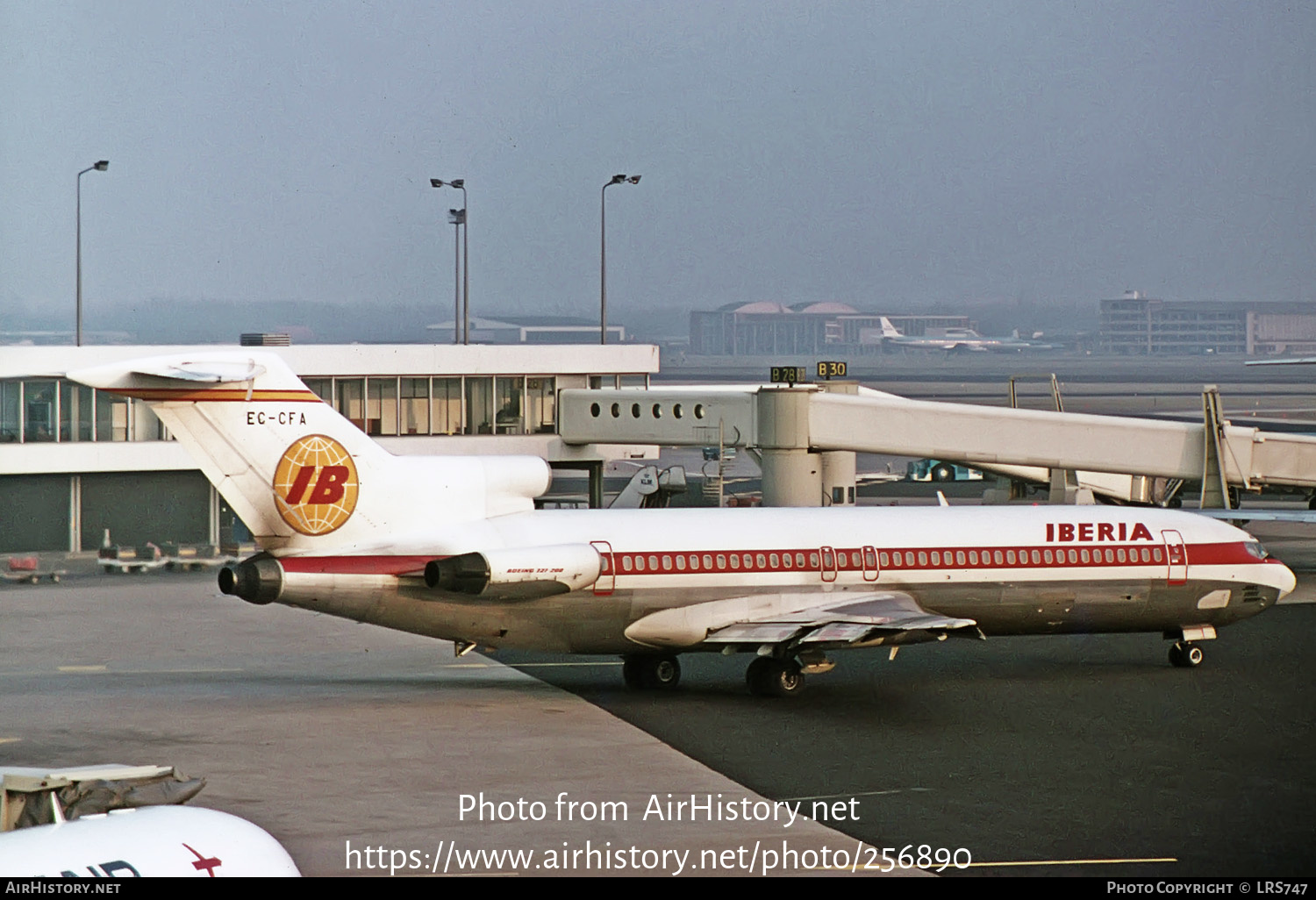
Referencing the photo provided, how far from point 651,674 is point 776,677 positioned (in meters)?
2.51

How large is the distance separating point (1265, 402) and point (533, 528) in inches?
5471

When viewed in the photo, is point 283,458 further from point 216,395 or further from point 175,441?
point 175,441

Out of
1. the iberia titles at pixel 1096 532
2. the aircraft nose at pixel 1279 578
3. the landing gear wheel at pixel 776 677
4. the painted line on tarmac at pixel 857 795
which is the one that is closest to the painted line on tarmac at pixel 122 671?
the landing gear wheel at pixel 776 677

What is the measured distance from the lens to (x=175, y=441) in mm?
52531

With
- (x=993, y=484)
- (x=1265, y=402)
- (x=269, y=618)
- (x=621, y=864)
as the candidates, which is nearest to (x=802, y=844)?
(x=621, y=864)

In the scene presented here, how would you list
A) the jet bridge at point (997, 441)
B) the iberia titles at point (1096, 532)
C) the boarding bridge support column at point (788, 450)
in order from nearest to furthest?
the iberia titles at point (1096, 532)
the jet bridge at point (997, 441)
the boarding bridge support column at point (788, 450)

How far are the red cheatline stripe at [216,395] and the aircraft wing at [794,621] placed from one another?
7.07 m

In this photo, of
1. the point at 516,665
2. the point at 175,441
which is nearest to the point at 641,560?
the point at 516,665

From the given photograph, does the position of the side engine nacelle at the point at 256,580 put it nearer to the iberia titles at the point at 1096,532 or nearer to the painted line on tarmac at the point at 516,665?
the painted line on tarmac at the point at 516,665

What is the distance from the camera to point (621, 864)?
19375 millimetres

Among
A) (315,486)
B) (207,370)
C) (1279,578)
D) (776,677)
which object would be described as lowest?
(776,677)

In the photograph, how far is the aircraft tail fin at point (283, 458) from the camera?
2670 cm

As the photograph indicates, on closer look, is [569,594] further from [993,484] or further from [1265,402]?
[1265,402]

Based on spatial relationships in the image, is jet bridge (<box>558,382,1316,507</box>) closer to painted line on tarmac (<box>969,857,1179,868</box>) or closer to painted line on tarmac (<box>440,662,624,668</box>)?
painted line on tarmac (<box>440,662,624,668</box>)
